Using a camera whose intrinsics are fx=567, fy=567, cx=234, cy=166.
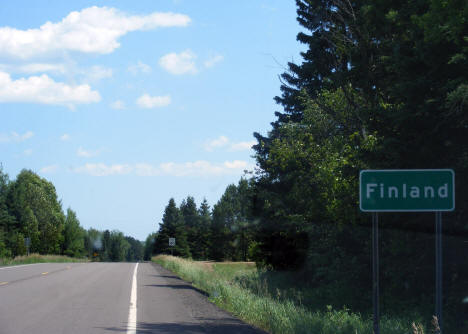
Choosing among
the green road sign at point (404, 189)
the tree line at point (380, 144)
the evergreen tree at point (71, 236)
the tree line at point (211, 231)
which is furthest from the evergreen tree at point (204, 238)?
the green road sign at point (404, 189)

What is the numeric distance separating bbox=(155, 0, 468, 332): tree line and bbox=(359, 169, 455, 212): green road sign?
3640 millimetres

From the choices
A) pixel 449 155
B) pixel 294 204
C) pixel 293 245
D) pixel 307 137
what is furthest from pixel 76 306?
pixel 293 245

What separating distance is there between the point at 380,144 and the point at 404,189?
21.7ft

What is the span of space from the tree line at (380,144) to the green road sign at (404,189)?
3640 millimetres

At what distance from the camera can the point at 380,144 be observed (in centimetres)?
1346

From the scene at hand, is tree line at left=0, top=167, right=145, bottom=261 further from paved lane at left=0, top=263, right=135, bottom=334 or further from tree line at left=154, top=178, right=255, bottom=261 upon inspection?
paved lane at left=0, top=263, right=135, bottom=334

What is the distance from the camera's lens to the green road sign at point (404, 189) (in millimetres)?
Answer: 7012

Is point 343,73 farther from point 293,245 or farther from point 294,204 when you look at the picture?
point 293,245

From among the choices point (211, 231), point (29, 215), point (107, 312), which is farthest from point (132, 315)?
point (211, 231)

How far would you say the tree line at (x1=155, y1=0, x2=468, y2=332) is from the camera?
11.8 metres

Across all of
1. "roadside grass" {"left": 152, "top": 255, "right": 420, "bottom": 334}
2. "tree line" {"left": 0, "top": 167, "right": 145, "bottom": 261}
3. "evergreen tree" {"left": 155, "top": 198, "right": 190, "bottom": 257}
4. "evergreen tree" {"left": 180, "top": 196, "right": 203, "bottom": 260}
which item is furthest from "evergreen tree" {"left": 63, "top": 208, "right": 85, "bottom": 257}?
"roadside grass" {"left": 152, "top": 255, "right": 420, "bottom": 334}

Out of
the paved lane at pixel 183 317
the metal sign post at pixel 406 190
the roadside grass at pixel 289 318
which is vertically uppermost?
the metal sign post at pixel 406 190

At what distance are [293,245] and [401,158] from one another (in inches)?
787

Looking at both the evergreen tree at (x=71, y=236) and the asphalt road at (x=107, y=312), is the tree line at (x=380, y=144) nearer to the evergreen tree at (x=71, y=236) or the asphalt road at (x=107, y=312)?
the asphalt road at (x=107, y=312)
